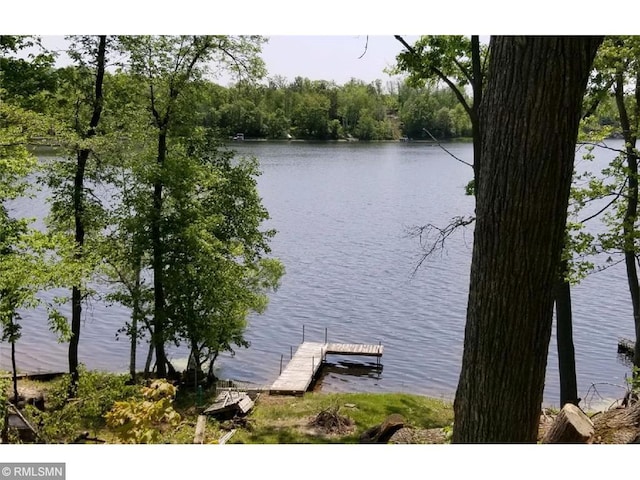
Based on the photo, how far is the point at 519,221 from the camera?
100 inches

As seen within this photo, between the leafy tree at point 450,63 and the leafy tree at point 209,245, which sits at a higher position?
the leafy tree at point 450,63

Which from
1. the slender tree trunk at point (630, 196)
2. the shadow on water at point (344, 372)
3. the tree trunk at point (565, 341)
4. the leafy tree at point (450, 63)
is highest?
the leafy tree at point (450, 63)

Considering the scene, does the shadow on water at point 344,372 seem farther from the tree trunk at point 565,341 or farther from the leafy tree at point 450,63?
the leafy tree at point 450,63

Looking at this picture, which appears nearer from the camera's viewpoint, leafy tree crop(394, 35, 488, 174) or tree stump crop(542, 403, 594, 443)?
tree stump crop(542, 403, 594, 443)

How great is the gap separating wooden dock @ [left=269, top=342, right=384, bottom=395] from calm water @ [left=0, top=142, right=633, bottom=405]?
48 centimetres

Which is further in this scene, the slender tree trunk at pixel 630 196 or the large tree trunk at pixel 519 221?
the slender tree trunk at pixel 630 196

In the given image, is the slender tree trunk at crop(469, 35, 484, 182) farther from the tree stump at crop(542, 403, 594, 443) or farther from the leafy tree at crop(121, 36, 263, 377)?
the leafy tree at crop(121, 36, 263, 377)

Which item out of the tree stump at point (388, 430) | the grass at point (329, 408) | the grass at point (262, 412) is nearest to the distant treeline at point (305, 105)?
the tree stump at point (388, 430)

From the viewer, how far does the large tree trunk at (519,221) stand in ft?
8.16

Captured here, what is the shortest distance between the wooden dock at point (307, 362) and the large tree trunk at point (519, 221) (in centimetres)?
1298

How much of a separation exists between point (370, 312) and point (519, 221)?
60.9ft

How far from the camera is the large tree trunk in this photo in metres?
2.49

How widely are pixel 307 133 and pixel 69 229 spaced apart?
143 feet
